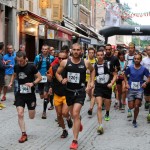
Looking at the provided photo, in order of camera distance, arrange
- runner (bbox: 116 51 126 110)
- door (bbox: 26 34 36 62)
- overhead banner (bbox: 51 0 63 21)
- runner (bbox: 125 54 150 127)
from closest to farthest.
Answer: runner (bbox: 125 54 150 127)
runner (bbox: 116 51 126 110)
door (bbox: 26 34 36 62)
overhead banner (bbox: 51 0 63 21)

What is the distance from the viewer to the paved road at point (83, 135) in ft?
22.3

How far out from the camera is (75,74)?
6.71m

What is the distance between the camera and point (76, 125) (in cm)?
660

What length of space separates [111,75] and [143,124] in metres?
1.37

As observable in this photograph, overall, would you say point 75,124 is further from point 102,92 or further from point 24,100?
point 102,92

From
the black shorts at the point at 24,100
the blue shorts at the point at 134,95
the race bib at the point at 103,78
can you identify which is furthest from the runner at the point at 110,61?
the black shorts at the point at 24,100

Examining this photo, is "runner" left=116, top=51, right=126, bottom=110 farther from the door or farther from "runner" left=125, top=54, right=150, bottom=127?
the door

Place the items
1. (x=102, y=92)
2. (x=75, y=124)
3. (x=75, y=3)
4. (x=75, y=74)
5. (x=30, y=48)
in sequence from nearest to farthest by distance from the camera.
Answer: (x=75, y=124) < (x=75, y=74) < (x=102, y=92) < (x=30, y=48) < (x=75, y=3)

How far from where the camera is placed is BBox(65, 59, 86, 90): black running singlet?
22.1 ft

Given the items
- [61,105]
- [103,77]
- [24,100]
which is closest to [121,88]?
[103,77]

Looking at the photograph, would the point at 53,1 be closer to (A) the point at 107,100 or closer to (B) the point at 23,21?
(B) the point at 23,21

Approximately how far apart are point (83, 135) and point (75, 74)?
60.8 inches

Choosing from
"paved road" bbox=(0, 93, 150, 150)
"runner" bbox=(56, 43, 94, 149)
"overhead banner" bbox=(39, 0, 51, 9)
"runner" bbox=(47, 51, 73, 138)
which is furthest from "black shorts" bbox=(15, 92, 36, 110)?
"overhead banner" bbox=(39, 0, 51, 9)

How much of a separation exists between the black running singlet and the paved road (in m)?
1.05
